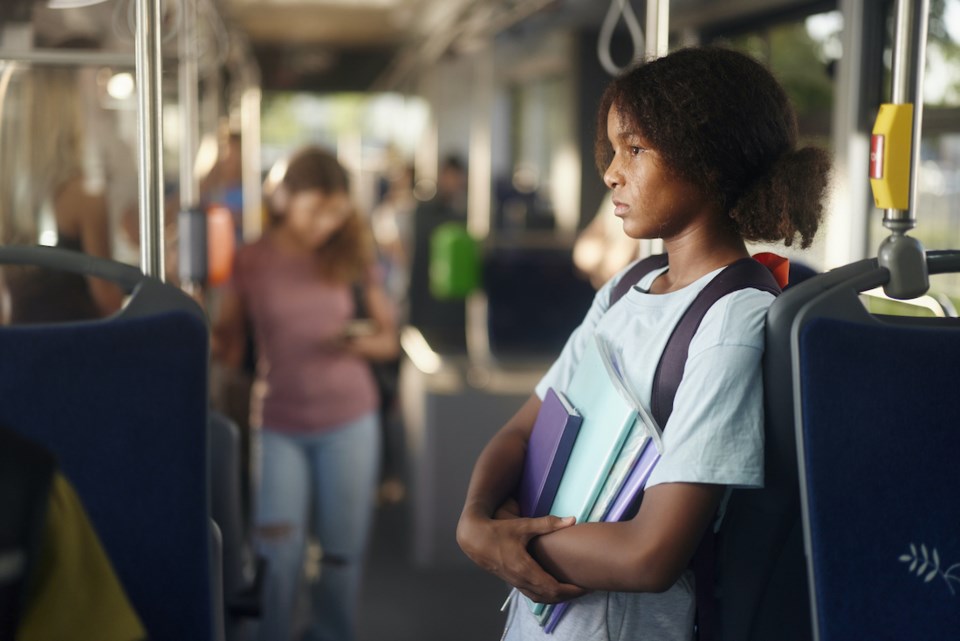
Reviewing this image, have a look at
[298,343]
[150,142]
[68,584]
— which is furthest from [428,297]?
[68,584]

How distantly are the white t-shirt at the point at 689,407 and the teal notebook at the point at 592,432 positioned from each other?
0.03m

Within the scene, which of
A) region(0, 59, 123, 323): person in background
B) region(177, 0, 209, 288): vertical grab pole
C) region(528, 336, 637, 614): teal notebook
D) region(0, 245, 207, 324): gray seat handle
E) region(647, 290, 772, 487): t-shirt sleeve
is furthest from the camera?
region(0, 59, 123, 323): person in background

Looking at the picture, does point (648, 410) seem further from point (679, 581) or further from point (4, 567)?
point (4, 567)

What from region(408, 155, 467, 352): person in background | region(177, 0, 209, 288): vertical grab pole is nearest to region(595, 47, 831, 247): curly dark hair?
region(177, 0, 209, 288): vertical grab pole

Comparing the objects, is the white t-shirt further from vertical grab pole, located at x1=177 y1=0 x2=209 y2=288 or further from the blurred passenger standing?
the blurred passenger standing

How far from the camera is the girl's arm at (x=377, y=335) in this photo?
340 cm

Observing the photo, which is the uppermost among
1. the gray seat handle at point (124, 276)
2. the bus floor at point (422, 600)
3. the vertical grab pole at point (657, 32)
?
the vertical grab pole at point (657, 32)

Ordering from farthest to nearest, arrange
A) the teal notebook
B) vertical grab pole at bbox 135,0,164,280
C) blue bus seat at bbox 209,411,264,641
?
blue bus seat at bbox 209,411,264,641 < vertical grab pole at bbox 135,0,164,280 < the teal notebook

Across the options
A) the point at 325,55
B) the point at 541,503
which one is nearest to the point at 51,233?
the point at 541,503

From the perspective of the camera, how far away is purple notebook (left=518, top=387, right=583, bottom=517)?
142 centimetres

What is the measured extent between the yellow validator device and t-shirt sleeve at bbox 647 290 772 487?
29cm

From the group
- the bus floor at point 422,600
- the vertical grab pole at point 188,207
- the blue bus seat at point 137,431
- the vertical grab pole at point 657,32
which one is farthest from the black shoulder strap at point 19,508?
the bus floor at point 422,600

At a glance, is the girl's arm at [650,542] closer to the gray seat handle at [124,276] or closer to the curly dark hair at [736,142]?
the curly dark hair at [736,142]

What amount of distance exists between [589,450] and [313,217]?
7.36 feet
